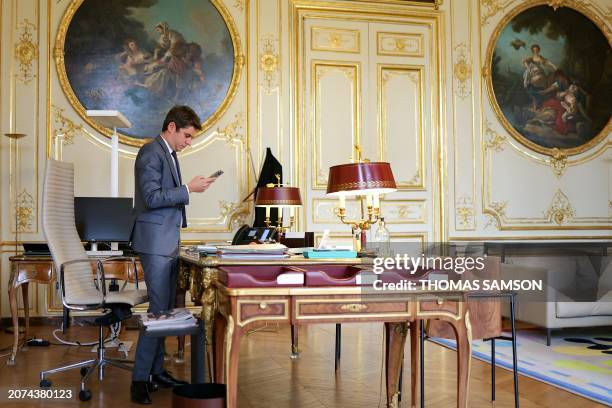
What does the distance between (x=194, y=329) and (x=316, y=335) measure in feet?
11.0

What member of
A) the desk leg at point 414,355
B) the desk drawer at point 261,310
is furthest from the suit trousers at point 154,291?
the desk leg at point 414,355

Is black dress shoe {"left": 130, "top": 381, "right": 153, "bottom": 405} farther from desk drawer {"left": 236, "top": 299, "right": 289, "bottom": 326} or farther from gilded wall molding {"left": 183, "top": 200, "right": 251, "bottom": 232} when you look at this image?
gilded wall molding {"left": 183, "top": 200, "right": 251, "bottom": 232}

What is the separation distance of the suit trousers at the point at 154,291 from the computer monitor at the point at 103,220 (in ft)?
7.62

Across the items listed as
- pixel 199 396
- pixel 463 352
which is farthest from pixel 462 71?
pixel 199 396

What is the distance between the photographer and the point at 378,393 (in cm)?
389

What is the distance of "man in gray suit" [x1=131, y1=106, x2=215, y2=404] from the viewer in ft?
11.5

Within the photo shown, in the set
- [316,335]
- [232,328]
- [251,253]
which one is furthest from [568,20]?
[232,328]

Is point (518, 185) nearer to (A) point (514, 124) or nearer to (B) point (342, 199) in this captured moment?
(A) point (514, 124)

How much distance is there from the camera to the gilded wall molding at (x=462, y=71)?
25.8ft

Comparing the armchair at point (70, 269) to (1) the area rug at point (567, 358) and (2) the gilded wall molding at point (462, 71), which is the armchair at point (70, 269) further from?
(2) the gilded wall molding at point (462, 71)

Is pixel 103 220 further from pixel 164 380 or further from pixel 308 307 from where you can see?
pixel 308 307

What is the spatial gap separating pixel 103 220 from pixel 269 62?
274 cm

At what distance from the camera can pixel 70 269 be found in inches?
166

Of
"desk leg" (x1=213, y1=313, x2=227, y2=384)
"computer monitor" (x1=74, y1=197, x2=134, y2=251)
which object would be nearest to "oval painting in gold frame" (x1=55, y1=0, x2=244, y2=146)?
"computer monitor" (x1=74, y1=197, x2=134, y2=251)
